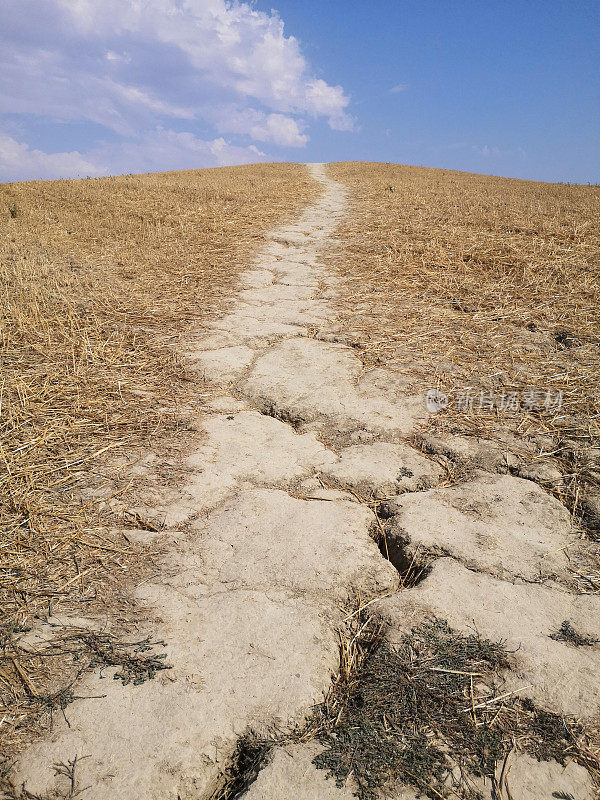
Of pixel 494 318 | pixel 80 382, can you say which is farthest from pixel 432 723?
pixel 494 318

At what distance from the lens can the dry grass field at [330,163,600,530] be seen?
211cm

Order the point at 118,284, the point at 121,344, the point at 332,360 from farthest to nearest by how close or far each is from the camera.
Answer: the point at 118,284
the point at 121,344
the point at 332,360

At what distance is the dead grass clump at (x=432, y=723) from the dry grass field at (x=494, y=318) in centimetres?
79

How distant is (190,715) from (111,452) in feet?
3.79

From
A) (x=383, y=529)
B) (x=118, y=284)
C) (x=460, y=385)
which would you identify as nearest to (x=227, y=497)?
(x=383, y=529)

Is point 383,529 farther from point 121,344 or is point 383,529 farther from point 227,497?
point 121,344

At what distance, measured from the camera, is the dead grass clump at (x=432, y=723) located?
0.93m

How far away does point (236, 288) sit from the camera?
13.1 feet

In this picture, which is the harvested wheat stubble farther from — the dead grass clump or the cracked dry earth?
the dead grass clump

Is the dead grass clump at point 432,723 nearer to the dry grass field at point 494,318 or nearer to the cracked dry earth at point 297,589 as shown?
the cracked dry earth at point 297,589

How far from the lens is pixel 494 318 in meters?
3.27

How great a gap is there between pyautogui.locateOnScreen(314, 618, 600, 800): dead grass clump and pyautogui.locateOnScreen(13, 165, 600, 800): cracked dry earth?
0.03 m

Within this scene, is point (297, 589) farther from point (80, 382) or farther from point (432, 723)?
point (80, 382)

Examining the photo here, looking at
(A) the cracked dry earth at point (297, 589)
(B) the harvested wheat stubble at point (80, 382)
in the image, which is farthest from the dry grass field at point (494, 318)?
(B) the harvested wheat stubble at point (80, 382)
